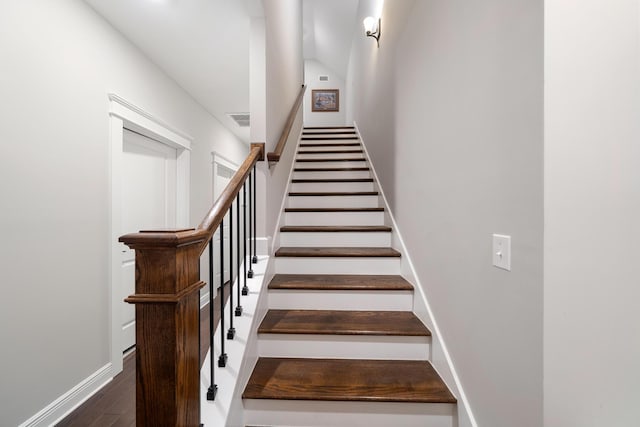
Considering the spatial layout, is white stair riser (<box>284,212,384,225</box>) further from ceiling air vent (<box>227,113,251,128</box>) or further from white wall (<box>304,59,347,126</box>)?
white wall (<box>304,59,347,126</box>)

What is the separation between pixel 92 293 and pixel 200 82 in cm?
225

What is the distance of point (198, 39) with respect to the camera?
2307 millimetres

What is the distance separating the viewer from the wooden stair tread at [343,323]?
4.99ft

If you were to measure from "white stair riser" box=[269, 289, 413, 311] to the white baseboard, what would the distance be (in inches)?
53.7

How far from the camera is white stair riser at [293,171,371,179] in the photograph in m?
3.31

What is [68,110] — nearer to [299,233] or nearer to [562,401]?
[299,233]

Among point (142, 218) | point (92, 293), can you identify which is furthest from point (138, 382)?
point (142, 218)

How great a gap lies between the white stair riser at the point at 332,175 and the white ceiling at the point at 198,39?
112cm

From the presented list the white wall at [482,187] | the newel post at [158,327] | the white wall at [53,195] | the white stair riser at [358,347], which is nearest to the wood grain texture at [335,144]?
the white wall at [53,195]

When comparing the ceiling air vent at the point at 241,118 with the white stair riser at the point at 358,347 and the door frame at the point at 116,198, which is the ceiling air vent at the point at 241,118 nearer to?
the door frame at the point at 116,198

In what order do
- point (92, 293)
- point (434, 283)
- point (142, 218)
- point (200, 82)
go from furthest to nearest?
1. point (200, 82)
2. point (142, 218)
3. point (92, 293)
4. point (434, 283)

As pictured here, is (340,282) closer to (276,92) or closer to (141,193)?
(276,92)

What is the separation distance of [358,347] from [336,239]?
3.14ft

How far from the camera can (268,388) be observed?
1302mm
